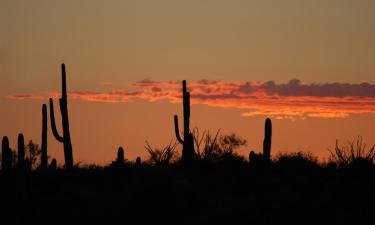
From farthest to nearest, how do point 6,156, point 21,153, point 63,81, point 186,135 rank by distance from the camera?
point 63,81, point 186,135, point 21,153, point 6,156

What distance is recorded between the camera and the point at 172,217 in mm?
21172

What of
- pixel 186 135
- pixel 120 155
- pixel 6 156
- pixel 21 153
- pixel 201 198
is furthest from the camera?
pixel 186 135

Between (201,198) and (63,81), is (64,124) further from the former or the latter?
(201,198)

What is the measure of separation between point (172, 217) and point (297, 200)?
365 centimetres

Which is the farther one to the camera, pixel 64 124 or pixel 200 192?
pixel 64 124

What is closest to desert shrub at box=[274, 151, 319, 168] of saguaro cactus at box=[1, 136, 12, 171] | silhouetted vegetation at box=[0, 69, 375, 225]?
silhouetted vegetation at box=[0, 69, 375, 225]

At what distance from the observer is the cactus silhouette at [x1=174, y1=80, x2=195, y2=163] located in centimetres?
2922

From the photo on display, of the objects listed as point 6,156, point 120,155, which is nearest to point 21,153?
point 6,156

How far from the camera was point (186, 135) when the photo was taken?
3050cm

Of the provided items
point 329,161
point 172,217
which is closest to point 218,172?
point 329,161

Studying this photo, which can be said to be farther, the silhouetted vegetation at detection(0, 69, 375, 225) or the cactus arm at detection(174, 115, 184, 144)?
the cactus arm at detection(174, 115, 184, 144)

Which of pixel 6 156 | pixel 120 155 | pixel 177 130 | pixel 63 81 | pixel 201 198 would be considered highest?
pixel 63 81

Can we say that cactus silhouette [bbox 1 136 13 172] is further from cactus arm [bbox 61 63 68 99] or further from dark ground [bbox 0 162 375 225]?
cactus arm [bbox 61 63 68 99]

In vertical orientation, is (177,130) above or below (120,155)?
above
